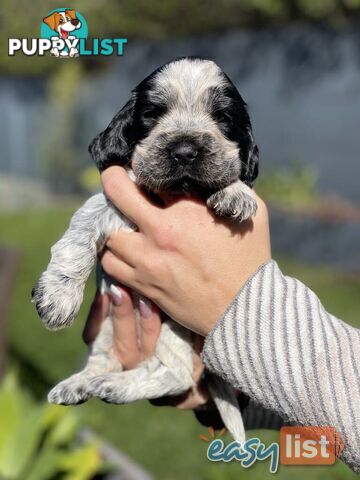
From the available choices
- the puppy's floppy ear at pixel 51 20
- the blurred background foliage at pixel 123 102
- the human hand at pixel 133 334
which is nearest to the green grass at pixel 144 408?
the blurred background foliage at pixel 123 102

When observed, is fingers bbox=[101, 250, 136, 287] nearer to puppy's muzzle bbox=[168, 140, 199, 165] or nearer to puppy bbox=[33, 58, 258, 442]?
puppy bbox=[33, 58, 258, 442]

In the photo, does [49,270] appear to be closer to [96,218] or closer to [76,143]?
[96,218]

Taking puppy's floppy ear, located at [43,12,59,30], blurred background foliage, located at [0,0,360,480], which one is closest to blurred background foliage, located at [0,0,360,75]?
blurred background foliage, located at [0,0,360,480]

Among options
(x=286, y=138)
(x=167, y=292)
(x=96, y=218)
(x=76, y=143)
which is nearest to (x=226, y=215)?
(x=167, y=292)

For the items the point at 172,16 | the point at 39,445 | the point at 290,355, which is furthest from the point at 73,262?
the point at 172,16

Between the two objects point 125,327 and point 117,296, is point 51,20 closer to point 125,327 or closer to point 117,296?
point 117,296

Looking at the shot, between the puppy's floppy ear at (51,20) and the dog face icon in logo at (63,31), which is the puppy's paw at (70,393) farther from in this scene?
the puppy's floppy ear at (51,20)
